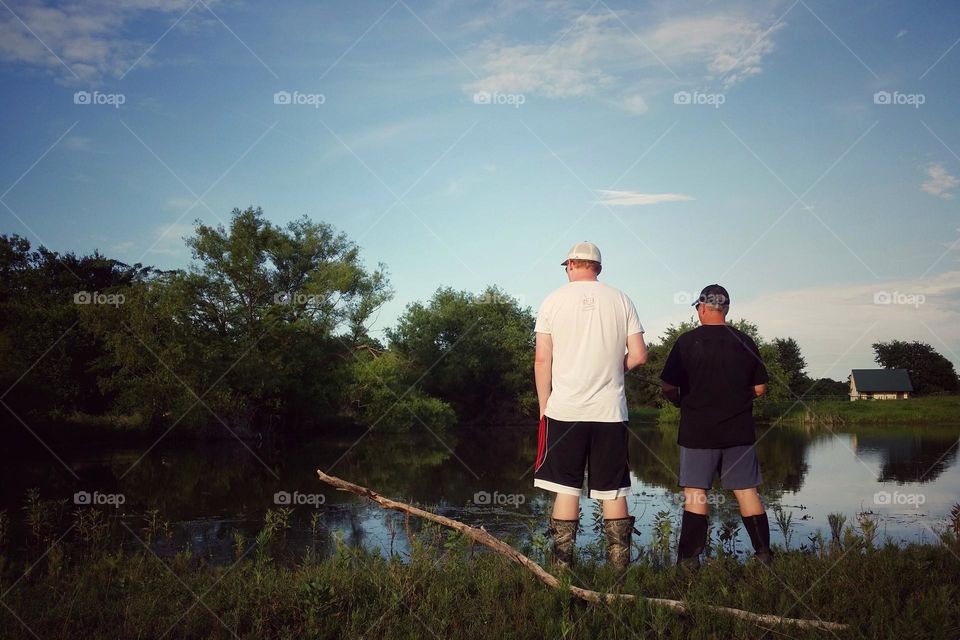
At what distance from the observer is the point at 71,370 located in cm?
2969

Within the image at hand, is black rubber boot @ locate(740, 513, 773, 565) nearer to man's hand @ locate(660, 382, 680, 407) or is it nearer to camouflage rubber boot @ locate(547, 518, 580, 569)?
man's hand @ locate(660, 382, 680, 407)

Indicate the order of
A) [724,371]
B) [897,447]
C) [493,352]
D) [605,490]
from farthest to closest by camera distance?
1. [493,352]
2. [897,447]
3. [724,371]
4. [605,490]

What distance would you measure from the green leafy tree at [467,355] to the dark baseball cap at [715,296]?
134 ft

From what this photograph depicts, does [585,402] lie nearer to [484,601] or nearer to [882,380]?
[484,601]

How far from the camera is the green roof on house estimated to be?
78.1 m

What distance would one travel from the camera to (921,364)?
8631 centimetres

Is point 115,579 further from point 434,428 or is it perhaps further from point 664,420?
point 664,420

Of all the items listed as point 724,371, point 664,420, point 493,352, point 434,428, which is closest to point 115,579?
point 724,371

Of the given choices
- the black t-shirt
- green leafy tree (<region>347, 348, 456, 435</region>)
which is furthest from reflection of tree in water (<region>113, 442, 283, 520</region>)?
green leafy tree (<region>347, 348, 456, 435</region>)

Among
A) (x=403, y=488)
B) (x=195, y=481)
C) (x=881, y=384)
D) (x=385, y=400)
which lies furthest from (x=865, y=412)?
(x=195, y=481)

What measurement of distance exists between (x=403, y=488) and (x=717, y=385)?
10.9 meters

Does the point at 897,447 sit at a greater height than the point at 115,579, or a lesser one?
greater

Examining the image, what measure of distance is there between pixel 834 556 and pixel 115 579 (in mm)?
5650

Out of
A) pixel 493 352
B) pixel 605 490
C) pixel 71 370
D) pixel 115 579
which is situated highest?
pixel 493 352
